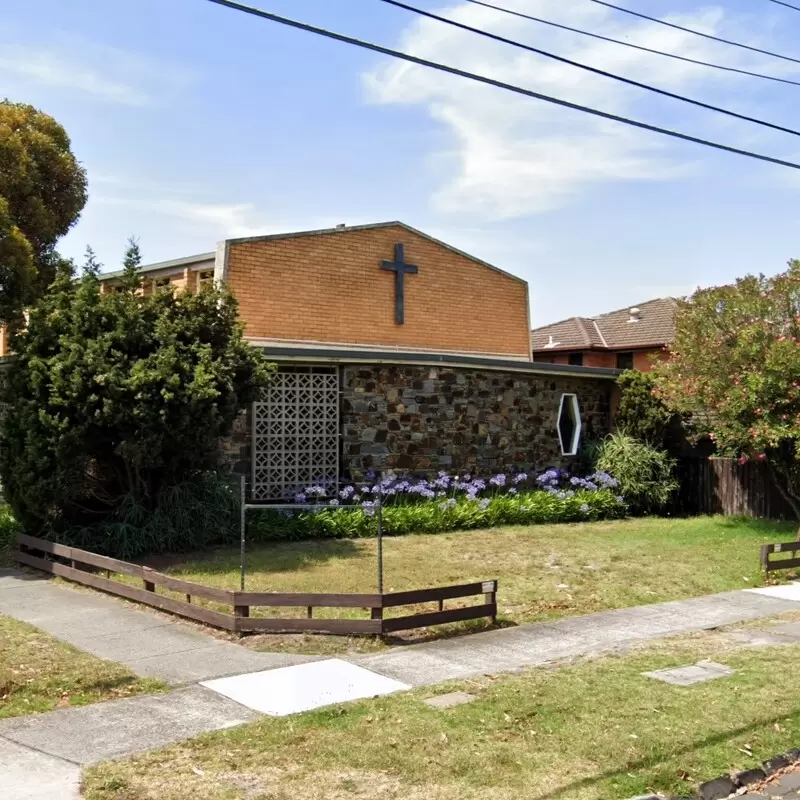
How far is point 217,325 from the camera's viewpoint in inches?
527

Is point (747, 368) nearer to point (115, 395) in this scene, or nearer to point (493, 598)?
point (493, 598)

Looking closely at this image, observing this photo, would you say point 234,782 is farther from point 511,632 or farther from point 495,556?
point 495,556

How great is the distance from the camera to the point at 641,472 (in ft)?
63.8

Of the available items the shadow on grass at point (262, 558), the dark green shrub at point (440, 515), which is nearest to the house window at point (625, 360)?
the dark green shrub at point (440, 515)

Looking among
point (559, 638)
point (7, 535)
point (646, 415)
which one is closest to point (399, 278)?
point (646, 415)

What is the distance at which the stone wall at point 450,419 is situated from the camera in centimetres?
1722

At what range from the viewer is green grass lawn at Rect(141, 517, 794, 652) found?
10.7 metres

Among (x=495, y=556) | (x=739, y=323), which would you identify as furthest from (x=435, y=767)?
(x=739, y=323)

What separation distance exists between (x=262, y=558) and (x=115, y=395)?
3001 millimetres

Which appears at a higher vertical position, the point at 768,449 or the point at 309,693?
the point at 768,449

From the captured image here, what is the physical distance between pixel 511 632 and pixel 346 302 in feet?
43.2

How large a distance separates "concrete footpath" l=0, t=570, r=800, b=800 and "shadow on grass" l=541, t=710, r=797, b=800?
213 centimetres

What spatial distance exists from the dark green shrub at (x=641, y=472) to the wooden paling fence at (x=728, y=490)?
17.0 inches

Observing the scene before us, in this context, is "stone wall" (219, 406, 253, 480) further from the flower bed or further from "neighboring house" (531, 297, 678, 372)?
Answer: "neighboring house" (531, 297, 678, 372)
